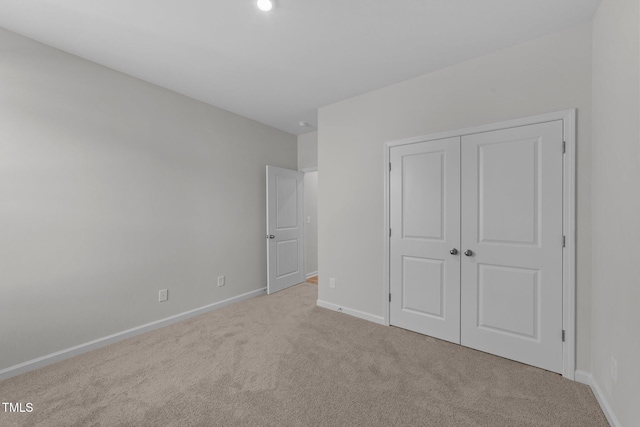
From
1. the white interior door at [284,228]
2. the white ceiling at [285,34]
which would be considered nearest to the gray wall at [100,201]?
the white ceiling at [285,34]

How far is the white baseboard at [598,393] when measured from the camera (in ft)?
4.98

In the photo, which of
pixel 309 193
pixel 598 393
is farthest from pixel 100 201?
pixel 598 393

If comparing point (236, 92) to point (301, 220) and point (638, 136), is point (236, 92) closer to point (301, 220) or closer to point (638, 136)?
point (301, 220)

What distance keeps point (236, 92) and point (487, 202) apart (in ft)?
9.38

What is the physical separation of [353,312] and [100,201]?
2879 mm

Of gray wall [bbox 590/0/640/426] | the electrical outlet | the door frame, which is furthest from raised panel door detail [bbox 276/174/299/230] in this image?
the electrical outlet

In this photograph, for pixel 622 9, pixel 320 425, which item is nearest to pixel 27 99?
pixel 320 425

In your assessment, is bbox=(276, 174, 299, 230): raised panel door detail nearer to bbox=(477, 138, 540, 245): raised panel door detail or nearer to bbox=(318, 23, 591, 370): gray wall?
bbox=(318, 23, 591, 370): gray wall

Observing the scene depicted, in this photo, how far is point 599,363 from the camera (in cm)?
176

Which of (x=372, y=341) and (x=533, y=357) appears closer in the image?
(x=533, y=357)

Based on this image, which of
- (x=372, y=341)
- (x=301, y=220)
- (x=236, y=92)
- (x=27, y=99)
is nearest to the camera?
(x=27, y=99)

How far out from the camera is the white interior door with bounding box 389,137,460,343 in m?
2.52

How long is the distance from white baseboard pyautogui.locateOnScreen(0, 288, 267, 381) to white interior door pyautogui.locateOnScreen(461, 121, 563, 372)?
2917 mm

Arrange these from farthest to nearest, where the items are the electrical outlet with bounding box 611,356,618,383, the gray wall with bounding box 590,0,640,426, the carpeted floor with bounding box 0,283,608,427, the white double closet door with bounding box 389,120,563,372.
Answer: the white double closet door with bounding box 389,120,563,372 → the carpeted floor with bounding box 0,283,608,427 → the electrical outlet with bounding box 611,356,618,383 → the gray wall with bounding box 590,0,640,426
